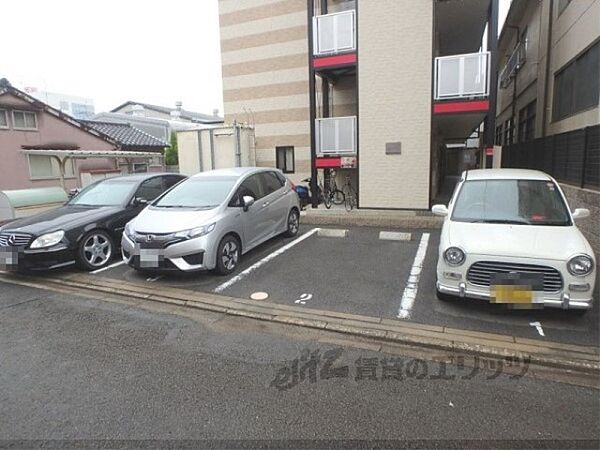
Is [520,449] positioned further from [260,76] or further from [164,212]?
[260,76]

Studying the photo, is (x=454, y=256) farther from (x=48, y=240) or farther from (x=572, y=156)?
(x=48, y=240)

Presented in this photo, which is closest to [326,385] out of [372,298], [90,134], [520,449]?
[520,449]

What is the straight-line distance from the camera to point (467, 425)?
2.39 m

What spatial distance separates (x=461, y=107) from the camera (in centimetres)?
884

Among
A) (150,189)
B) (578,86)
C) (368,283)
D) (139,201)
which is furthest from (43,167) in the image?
(578,86)

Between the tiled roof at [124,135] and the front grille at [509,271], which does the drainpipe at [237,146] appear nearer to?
the tiled roof at [124,135]

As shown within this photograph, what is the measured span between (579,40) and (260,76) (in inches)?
378

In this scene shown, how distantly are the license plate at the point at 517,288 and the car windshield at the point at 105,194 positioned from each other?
19.5ft

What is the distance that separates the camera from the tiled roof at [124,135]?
19.0 m

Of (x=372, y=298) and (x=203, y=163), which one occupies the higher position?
(x=203, y=163)

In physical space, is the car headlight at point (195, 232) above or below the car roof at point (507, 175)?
below

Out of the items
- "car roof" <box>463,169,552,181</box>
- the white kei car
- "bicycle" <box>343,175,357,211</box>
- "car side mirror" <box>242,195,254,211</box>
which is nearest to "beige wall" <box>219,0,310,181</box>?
"bicycle" <box>343,175,357,211</box>

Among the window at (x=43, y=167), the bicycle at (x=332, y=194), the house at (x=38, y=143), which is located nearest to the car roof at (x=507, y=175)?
the bicycle at (x=332, y=194)

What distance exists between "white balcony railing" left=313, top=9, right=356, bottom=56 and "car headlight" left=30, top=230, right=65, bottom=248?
7.92m
